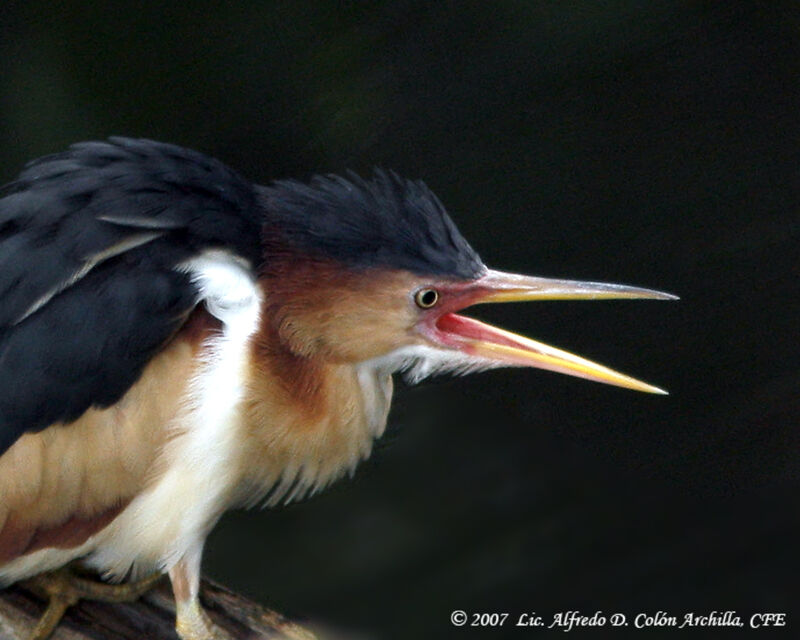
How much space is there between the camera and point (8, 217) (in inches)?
82.0

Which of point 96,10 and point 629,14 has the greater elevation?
point 629,14

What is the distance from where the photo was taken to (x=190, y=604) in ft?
7.35

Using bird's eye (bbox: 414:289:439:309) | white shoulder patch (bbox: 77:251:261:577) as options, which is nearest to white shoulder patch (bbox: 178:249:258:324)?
white shoulder patch (bbox: 77:251:261:577)

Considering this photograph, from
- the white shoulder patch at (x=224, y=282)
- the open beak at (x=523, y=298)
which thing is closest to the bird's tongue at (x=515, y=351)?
the open beak at (x=523, y=298)

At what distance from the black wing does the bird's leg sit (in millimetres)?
375

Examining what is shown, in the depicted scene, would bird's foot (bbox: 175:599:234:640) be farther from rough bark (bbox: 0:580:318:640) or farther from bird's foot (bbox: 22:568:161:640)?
bird's foot (bbox: 22:568:161:640)

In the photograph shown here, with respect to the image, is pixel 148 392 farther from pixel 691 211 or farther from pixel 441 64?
pixel 691 211

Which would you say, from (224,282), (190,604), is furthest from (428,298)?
(190,604)

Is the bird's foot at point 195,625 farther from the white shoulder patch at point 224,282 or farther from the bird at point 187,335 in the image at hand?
the white shoulder patch at point 224,282

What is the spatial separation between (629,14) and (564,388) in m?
1.08

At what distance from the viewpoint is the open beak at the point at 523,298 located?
216 centimetres

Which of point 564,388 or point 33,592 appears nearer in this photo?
point 33,592

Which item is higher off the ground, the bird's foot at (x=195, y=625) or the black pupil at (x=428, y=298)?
the black pupil at (x=428, y=298)

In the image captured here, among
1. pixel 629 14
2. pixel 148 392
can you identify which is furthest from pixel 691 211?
pixel 148 392
